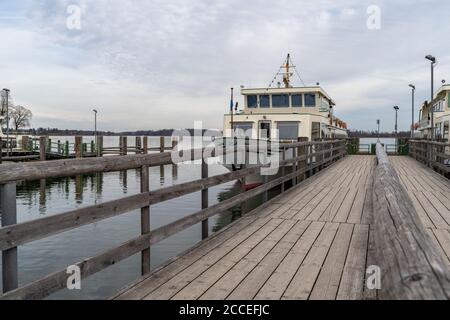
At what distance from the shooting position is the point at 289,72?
1019 inches

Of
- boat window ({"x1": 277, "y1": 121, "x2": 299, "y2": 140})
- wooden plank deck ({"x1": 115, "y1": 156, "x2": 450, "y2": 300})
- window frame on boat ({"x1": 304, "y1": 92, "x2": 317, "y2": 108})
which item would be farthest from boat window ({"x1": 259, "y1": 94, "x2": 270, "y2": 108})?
wooden plank deck ({"x1": 115, "y1": 156, "x2": 450, "y2": 300})

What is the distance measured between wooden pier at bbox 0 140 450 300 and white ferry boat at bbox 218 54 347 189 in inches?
404

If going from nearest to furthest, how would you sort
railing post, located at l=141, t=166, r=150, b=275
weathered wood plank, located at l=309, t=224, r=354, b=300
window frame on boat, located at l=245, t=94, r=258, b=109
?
1. weathered wood plank, located at l=309, t=224, r=354, b=300
2. railing post, located at l=141, t=166, r=150, b=275
3. window frame on boat, located at l=245, t=94, r=258, b=109

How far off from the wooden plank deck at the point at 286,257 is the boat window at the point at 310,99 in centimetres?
1375

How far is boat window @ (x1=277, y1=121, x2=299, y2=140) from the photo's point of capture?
18391mm

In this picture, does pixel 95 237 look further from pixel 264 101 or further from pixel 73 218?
pixel 264 101

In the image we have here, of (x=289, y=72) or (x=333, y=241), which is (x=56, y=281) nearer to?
(x=333, y=241)

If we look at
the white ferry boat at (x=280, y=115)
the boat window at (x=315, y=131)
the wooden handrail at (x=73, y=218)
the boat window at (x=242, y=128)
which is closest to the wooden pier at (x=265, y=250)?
the wooden handrail at (x=73, y=218)

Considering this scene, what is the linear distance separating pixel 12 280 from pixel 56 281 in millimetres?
286

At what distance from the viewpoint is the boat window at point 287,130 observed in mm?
18391

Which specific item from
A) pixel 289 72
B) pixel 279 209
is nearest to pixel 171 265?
pixel 279 209

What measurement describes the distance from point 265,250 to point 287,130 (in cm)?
1434

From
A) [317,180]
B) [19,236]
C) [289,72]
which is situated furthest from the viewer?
Answer: [289,72]

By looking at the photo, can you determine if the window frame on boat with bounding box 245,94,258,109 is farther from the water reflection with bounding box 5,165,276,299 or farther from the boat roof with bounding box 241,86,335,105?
the water reflection with bounding box 5,165,276,299
